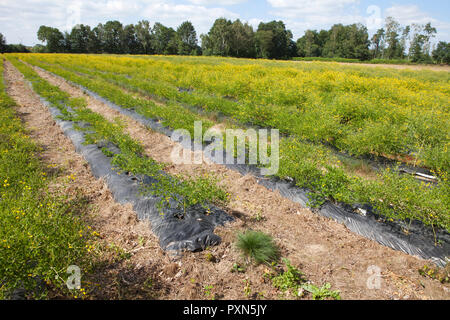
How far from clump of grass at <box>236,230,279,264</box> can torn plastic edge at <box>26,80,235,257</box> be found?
1.46 feet

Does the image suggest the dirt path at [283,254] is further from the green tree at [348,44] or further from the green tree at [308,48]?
the green tree at [308,48]

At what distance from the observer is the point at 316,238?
4457mm

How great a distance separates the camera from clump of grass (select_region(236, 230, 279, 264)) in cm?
374

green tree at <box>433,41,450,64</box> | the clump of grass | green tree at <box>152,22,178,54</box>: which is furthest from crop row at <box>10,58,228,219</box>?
green tree at <box>152,22,178,54</box>

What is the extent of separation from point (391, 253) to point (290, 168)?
7.83 feet

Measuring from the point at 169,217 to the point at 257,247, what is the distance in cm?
162

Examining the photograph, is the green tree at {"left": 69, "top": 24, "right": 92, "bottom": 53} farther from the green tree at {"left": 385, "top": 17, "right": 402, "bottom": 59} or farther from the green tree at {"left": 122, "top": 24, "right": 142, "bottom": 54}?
the green tree at {"left": 385, "top": 17, "right": 402, "bottom": 59}

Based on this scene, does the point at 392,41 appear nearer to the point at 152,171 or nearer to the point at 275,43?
the point at 275,43

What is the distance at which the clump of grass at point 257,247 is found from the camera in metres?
3.74

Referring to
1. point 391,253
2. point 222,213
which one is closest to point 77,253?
point 222,213

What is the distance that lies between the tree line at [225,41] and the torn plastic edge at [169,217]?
63591 mm

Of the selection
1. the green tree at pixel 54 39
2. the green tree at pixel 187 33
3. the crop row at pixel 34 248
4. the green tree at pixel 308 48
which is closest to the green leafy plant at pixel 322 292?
the crop row at pixel 34 248

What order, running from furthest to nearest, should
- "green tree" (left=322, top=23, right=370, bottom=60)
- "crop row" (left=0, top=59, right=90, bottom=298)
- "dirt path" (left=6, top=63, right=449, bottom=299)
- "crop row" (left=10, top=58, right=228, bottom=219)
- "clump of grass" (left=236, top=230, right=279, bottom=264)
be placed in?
"green tree" (left=322, top=23, right=370, bottom=60) < "crop row" (left=10, top=58, right=228, bottom=219) < "clump of grass" (left=236, top=230, right=279, bottom=264) < "dirt path" (left=6, top=63, right=449, bottom=299) < "crop row" (left=0, top=59, right=90, bottom=298)
